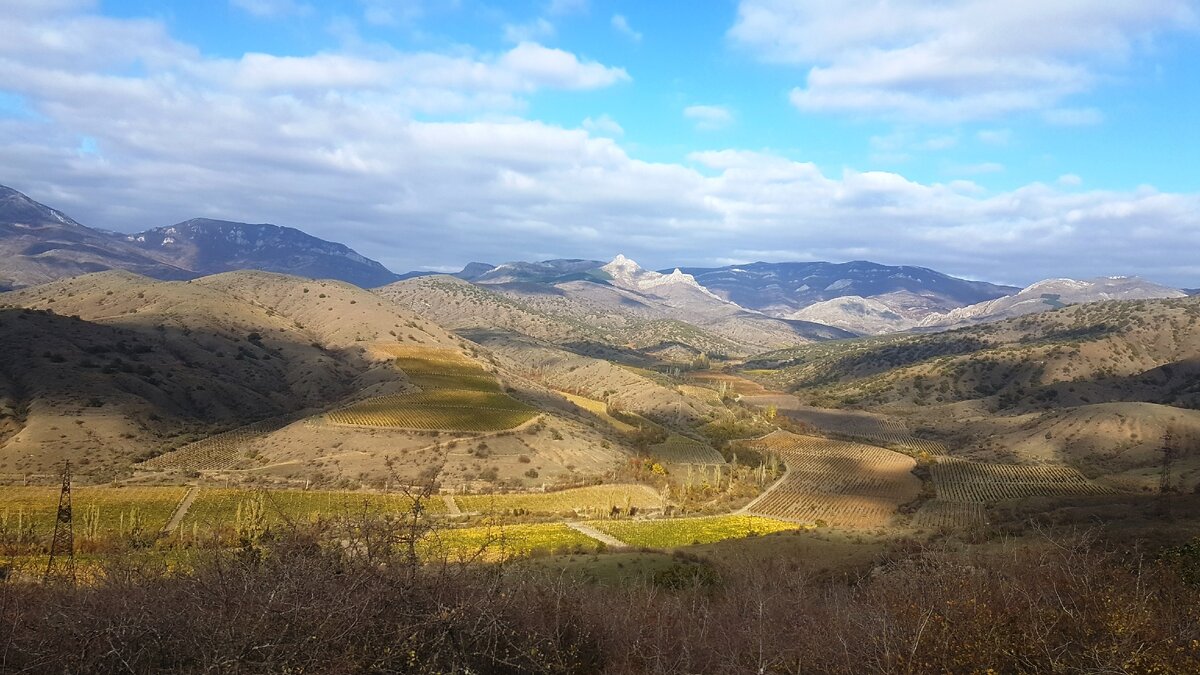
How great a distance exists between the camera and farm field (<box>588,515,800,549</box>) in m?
52.1

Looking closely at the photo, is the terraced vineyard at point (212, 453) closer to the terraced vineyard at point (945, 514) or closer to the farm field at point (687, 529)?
the farm field at point (687, 529)

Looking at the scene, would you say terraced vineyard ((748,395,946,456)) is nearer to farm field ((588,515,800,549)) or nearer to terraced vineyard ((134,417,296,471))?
farm field ((588,515,800,549))

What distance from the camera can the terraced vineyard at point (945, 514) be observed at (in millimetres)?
61347

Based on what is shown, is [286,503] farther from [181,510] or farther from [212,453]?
[212,453]

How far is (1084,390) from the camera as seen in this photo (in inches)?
5310

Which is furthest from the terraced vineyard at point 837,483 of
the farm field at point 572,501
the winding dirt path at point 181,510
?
the winding dirt path at point 181,510

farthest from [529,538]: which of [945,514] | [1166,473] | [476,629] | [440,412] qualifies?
[1166,473]

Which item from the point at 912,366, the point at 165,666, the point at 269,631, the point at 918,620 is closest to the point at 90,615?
the point at 165,666

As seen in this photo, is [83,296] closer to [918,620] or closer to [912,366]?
[918,620]

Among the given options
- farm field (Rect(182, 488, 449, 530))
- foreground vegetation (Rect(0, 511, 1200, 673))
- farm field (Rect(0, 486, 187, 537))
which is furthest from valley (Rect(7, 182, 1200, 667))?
foreground vegetation (Rect(0, 511, 1200, 673))

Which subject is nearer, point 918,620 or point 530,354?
point 918,620

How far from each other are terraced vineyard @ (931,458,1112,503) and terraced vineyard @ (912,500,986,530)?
2.74 m

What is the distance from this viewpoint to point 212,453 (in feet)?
222

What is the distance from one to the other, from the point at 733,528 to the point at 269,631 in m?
54.5
